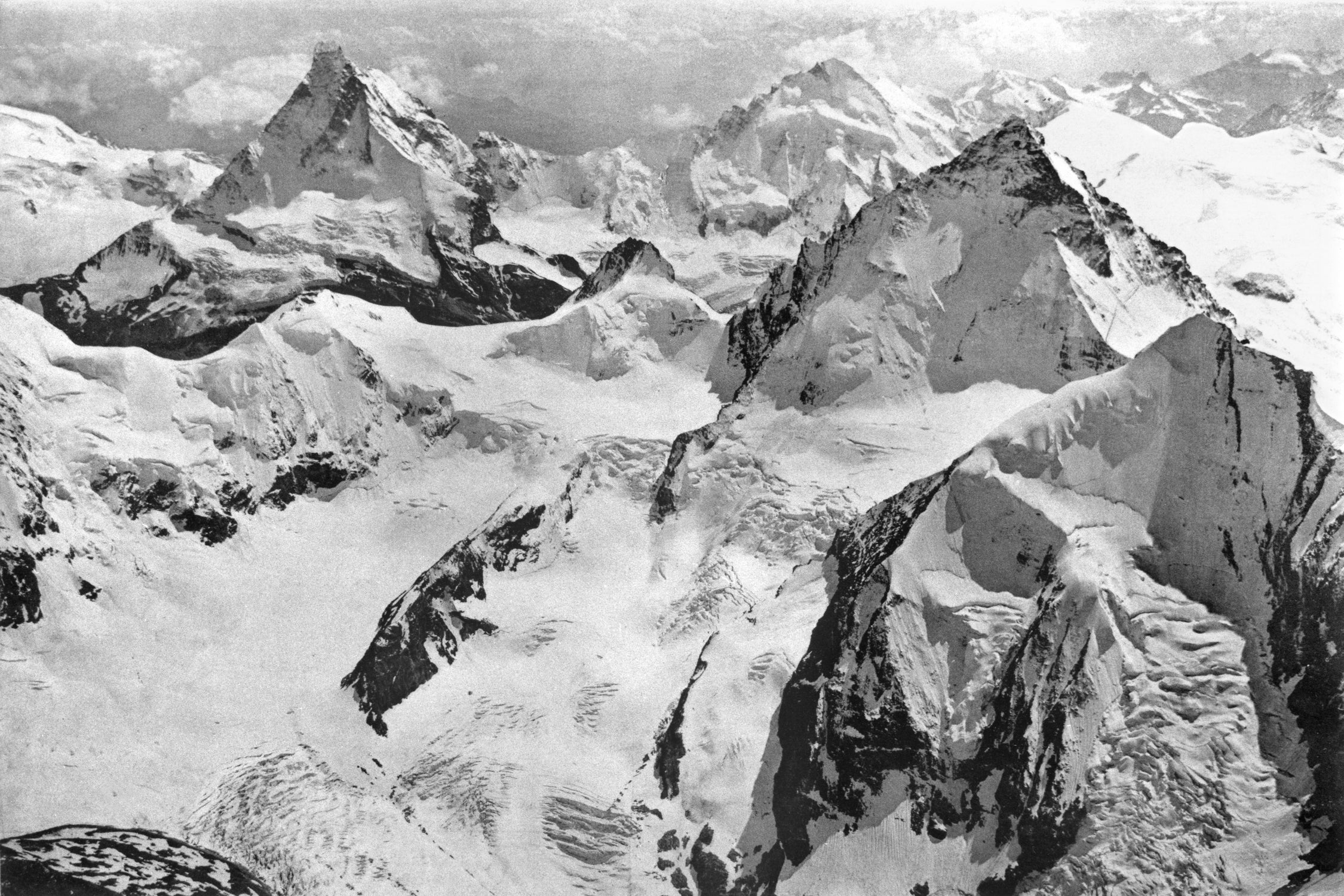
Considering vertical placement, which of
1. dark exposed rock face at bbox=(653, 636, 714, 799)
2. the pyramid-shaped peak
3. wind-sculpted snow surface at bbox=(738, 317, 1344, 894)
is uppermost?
the pyramid-shaped peak

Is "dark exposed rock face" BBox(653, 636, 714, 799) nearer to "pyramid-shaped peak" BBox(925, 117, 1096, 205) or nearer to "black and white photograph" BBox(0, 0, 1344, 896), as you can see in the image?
"black and white photograph" BBox(0, 0, 1344, 896)

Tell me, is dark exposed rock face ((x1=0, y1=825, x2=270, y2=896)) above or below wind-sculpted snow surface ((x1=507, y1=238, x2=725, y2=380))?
below

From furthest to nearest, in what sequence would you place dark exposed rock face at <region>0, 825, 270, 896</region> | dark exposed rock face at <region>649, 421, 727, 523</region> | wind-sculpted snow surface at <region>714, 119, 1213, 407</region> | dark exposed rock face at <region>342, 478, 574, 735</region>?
dark exposed rock face at <region>649, 421, 727, 523</region> → wind-sculpted snow surface at <region>714, 119, 1213, 407</region> → dark exposed rock face at <region>342, 478, 574, 735</region> → dark exposed rock face at <region>0, 825, 270, 896</region>

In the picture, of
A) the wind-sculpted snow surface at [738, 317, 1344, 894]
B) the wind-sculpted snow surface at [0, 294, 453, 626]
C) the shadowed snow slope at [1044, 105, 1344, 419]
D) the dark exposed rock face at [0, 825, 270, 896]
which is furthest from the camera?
the shadowed snow slope at [1044, 105, 1344, 419]

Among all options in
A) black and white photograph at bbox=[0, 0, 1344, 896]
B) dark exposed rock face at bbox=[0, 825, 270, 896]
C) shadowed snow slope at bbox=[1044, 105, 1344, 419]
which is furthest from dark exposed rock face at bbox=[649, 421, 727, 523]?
shadowed snow slope at bbox=[1044, 105, 1344, 419]

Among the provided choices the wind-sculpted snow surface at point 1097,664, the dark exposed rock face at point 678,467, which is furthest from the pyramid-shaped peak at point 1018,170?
the wind-sculpted snow surface at point 1097,664

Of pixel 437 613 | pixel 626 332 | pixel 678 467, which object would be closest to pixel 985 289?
pixel 678 467
